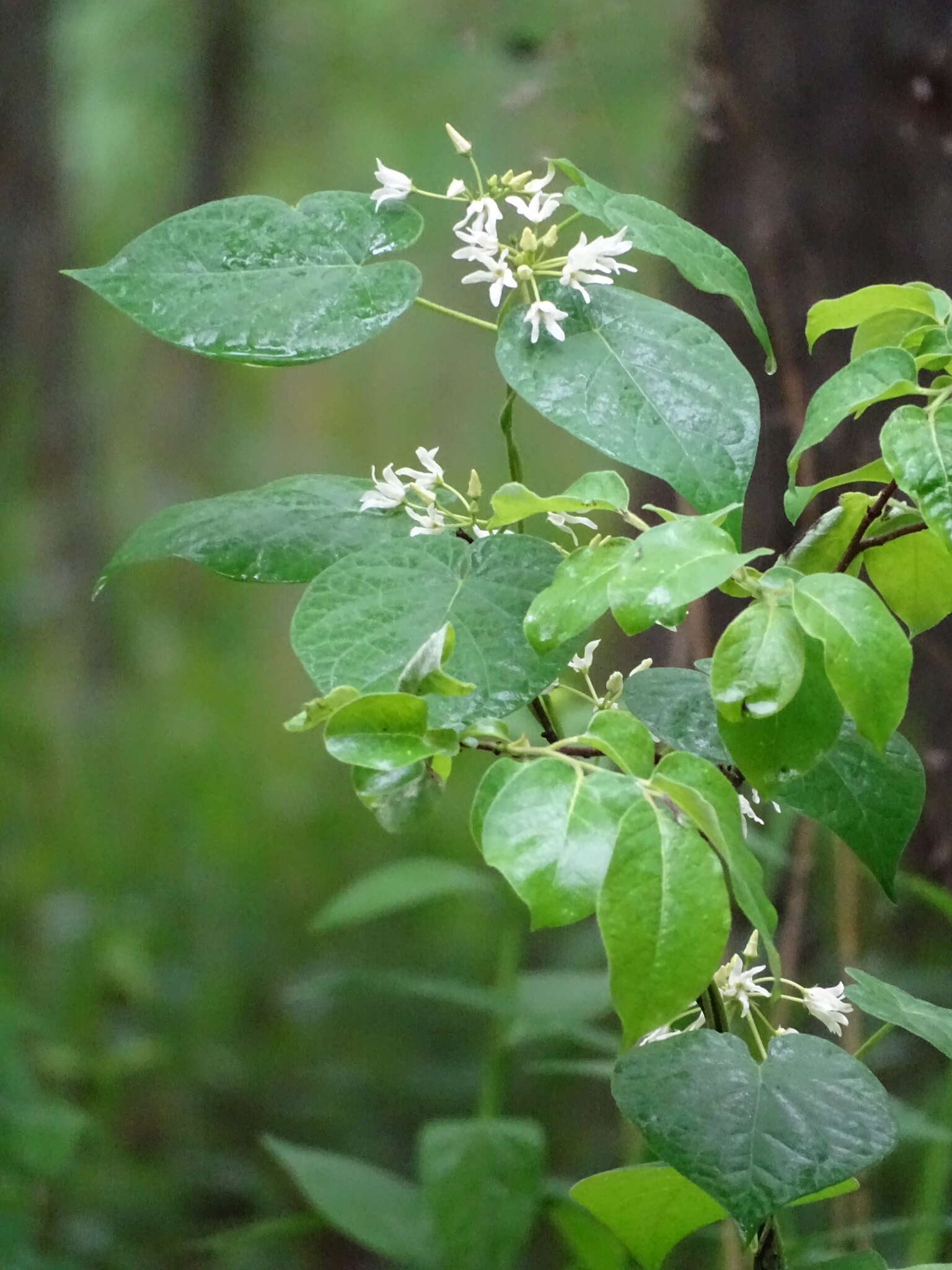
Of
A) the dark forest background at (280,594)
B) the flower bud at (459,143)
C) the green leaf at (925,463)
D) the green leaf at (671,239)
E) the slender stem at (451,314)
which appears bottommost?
the dark forest background at (280,594)

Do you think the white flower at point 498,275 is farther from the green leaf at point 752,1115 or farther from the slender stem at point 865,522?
the green leaf at point 752,1115

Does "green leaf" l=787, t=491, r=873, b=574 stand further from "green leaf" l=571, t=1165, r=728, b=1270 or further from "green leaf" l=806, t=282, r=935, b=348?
"green leaf" l=571, t=1165, r=728, b=1270

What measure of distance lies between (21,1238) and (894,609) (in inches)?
41.7

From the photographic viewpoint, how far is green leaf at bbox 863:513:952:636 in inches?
16.7

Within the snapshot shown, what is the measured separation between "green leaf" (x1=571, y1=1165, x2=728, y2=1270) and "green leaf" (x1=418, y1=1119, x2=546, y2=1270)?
47cm

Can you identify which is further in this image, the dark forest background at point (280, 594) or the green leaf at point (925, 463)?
the dark forest background at point (280, 594)

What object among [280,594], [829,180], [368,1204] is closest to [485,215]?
[368,1204]

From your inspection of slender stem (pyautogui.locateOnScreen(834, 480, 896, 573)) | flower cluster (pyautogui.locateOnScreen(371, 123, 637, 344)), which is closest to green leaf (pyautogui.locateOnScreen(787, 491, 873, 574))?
slender stem (pyautogui.locateOnScreen(834, 480, 896, 573))

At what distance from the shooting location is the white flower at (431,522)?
408mm

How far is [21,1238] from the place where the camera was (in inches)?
43.3

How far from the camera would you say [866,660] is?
12.3 inches

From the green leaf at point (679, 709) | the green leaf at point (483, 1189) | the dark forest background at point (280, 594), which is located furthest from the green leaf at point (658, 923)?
the green leaf at point (483, 1189)

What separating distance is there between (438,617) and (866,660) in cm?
13

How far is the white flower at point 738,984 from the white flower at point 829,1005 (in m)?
0.02
